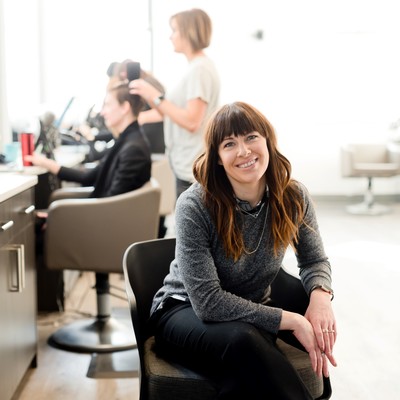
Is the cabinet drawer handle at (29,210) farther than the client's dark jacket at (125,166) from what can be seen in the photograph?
No

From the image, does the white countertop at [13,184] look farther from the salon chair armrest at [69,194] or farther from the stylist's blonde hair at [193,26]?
the stylist's blonde hair at [193,26]

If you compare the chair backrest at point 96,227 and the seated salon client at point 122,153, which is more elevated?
the seated salon client at point 122,153

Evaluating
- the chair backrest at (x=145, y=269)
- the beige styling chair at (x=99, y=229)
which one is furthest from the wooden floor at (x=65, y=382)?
the chair backrest at (x=145, y=269)

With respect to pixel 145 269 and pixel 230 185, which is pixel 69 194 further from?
pixel 230 185

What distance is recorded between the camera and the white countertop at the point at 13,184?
260cm

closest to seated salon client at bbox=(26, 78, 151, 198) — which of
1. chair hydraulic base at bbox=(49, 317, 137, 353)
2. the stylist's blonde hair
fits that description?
the stylist's blonde hair

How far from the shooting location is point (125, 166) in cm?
341

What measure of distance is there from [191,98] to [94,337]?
1202 mm

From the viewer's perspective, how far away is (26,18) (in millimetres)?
6238

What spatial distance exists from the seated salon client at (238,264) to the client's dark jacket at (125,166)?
1.33m

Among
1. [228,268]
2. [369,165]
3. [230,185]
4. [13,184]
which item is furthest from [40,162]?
[369,165]

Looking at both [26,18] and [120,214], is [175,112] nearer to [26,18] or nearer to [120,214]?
[120,214]

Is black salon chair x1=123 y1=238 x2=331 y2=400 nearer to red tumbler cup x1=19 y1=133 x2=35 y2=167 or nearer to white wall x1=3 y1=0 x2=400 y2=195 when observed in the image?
red tumbler cup x1=19 y1=133 x2=35 y2=167

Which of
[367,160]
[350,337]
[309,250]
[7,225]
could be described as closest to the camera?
[309,250]
